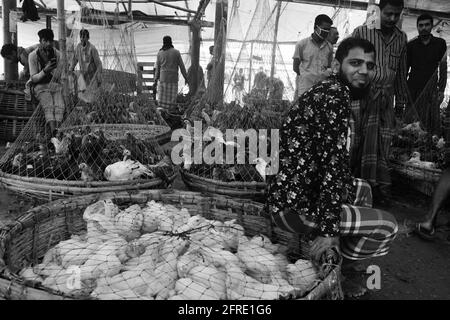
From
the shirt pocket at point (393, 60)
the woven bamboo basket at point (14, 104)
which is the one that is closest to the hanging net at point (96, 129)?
the woven bamboo basket at point (14, 104)

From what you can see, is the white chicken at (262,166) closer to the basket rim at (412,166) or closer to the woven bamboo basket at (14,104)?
the basket rim at (412,166)

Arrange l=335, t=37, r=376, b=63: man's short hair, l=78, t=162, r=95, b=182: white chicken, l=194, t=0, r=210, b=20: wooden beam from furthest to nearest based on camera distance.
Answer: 1. l=194, t=0, r=210, b=20: wooden beam
2. l=78, t=162, r=95, b=182: white chicken
3. l=335, t=37, r=376, b=63: man's short hair

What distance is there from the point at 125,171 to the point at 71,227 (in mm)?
688

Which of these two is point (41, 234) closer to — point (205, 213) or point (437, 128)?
point (205, 213)

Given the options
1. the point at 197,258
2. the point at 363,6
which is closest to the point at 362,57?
the point at 197,258

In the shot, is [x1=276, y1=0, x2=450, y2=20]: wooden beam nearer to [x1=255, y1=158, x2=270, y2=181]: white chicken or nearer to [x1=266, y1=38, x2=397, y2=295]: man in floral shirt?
[x1=255, y1=158, x2=270, y2=181]: white chicken

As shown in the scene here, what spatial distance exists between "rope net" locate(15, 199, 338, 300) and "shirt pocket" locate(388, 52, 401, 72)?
2.22 meters

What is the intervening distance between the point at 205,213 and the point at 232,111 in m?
1.88

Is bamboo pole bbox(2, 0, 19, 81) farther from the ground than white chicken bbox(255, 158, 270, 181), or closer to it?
farther from the ground

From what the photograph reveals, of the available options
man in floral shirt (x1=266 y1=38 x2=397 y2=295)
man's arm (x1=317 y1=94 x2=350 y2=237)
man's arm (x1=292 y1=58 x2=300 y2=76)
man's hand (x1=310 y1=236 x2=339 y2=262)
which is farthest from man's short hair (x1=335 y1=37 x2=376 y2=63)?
man's arm (x1=292 y1=58 x2=300 y2=76)

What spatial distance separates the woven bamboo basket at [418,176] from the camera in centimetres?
357

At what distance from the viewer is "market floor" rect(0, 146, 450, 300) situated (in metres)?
2.28

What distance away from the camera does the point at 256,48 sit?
4883mm

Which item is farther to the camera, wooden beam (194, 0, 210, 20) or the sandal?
wooden beam (194, 0, 210, 20)
